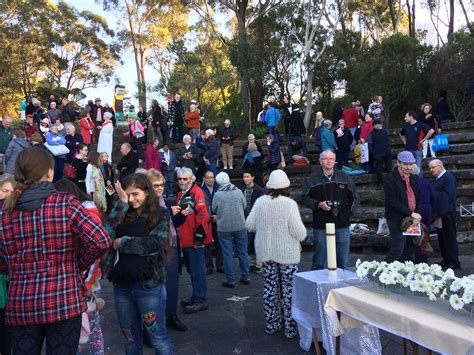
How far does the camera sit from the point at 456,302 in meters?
2.54

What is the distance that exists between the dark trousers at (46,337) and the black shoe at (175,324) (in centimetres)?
244

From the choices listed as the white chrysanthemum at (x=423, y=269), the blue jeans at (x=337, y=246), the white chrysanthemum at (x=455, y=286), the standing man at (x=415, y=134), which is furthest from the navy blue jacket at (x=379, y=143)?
the white chrysanthemum at (x=455, y=286)

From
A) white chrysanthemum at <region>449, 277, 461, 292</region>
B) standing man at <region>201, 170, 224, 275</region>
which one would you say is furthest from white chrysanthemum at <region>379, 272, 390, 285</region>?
standing man at <region>201, 170, 224, 275</region>

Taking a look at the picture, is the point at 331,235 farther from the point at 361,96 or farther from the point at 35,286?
the point at 361,96

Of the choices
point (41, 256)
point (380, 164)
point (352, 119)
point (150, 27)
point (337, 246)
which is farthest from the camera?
point (150, 27)

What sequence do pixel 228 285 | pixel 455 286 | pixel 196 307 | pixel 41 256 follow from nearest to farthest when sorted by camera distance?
pixel 41 256
pixel 455 286
pixel 196 307
pixel 228 285

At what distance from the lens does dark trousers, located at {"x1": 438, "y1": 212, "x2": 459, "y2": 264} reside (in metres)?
7.00

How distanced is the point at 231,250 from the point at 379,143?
18.9ft

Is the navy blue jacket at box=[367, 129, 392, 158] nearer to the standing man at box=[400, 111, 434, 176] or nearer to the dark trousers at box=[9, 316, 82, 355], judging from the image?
the standing man at box=[400, 111, 434, 176]

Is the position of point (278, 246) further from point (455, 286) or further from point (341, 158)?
point (341, 158)

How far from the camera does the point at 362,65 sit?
64.8 feet

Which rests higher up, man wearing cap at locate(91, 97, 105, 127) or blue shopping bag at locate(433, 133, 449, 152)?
man wearing cap at locate(91, 97, 105, 127)

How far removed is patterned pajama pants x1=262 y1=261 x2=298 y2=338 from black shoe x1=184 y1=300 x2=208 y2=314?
1121 mm

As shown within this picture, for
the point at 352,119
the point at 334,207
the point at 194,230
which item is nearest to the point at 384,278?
the point at 334,207
